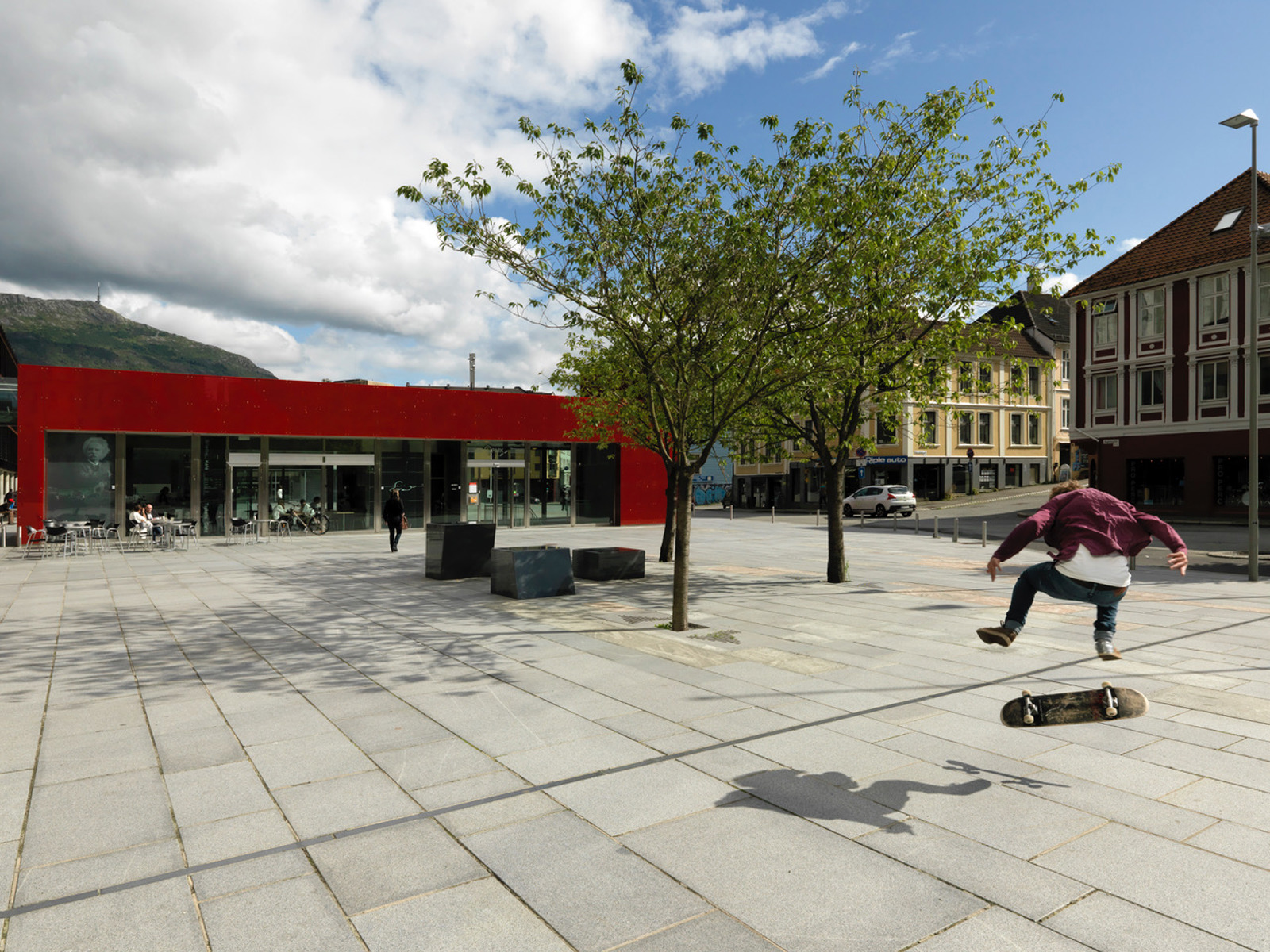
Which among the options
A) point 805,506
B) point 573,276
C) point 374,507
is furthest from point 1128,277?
point 573,276

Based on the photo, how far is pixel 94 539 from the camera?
23.9 m

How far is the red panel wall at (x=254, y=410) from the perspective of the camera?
2355cm

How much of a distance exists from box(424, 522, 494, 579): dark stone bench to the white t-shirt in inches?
431

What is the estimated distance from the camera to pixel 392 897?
3.35 meters

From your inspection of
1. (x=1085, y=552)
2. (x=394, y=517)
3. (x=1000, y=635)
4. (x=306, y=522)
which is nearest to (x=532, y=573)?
(x=1000, y=635)

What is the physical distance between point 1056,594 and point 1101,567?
1.08ft

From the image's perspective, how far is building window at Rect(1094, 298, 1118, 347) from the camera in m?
39.1

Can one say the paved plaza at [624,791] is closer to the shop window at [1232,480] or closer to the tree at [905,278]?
the tree at [905,278]

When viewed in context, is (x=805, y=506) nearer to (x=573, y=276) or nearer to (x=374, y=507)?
(x=374, y=507)

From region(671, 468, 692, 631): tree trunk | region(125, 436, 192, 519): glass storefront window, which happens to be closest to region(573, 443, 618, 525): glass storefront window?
region(125, 436, 192, 519): glass storefront window

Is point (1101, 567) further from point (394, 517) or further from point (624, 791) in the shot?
point (394, 517)

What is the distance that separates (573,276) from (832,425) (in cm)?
649

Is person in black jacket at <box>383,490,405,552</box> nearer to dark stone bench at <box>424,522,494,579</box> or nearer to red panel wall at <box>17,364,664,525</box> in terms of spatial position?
red panel wall at <box>17,364,664,525</box>

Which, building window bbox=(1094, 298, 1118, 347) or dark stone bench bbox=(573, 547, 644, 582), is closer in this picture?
dark stone bench bbox=(573, 547, 644, 582)
